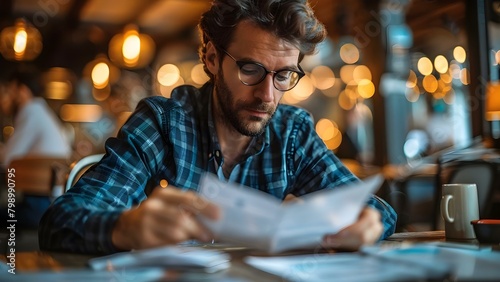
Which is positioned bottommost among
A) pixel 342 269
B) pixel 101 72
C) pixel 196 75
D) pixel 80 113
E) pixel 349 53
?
pixel 342 269

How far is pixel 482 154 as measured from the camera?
4.49m

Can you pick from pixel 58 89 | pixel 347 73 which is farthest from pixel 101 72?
pixel 347 73

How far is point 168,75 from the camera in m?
10.3

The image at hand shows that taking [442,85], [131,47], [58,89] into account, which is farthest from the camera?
[58,89]

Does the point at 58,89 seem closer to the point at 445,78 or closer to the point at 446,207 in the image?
the point at 445,78

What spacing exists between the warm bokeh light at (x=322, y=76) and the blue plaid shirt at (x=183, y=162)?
34.5 feet

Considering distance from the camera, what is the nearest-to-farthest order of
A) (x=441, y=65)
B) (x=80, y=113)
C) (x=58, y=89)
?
(x=441, y=65) → (x=58, y=89) → (x=80, y=113)

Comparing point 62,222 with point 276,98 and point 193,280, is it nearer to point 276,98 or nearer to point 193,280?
point 193,280

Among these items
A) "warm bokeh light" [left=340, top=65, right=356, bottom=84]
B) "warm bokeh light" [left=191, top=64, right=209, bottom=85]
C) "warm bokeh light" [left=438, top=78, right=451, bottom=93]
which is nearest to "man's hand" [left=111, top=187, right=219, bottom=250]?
"warm bokeh light" [left=438, top=78, right=451, bottom=93]

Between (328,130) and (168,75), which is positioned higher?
(168,75)

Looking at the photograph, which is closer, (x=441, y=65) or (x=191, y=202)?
(x=191, y=202)

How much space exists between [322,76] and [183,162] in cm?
1090

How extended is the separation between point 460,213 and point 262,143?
2.10 ft

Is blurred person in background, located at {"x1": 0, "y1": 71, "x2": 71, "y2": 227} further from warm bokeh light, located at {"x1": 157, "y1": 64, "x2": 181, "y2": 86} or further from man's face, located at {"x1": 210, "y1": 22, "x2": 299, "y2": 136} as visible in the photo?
warm bokeh light, located at {"x1": 157, "y1": 64, "x2": 181, "y2": 86}
